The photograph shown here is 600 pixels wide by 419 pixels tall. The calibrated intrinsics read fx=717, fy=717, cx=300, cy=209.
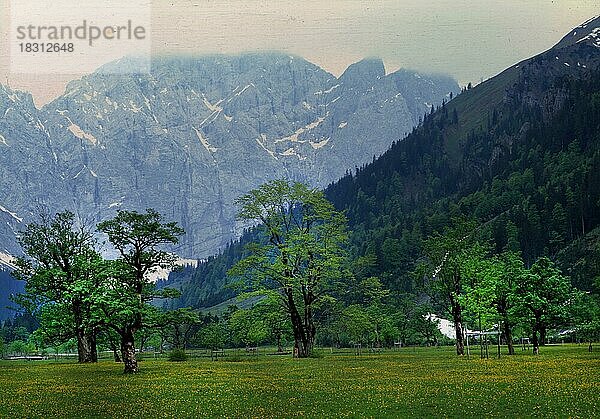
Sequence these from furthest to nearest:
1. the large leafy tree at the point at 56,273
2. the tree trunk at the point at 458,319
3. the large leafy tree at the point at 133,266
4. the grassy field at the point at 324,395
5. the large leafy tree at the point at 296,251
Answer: the large leafy tree at the point at 296,251, the tree trunk at the point at 458,319, the large leafy tree at the point at 56,273, the large leafy tree at the point at 133,266, the grassy field at the point at 324,395

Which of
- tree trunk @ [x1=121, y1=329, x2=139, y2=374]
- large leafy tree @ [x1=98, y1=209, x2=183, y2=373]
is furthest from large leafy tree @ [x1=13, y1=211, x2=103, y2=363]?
tree trunk @ [x1=121, y1=329, x2=139, y2=374]

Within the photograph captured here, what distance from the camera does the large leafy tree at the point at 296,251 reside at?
82938mm

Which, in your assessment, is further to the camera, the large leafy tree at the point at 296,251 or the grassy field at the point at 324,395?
the large leafy tree at the point at 296,251

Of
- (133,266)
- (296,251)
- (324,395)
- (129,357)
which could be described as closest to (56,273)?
(133,266)

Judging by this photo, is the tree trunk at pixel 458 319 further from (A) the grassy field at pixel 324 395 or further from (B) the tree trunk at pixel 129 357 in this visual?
(B) the tree trunk at pixel 129 357

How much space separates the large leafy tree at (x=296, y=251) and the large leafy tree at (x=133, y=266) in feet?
51.0

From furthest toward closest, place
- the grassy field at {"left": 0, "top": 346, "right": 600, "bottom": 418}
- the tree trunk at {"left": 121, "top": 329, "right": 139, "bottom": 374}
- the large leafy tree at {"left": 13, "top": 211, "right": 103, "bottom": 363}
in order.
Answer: the large leafy tree at {"left": 13, "top": 211, "right": 103, "bottom": 363}
the tree trunk at {"left": 121, "top": 329, "right": 139, "bottom": 374}
the grassy field at {"left": 0, "top": 346, "right": 600, "bottom": 418}

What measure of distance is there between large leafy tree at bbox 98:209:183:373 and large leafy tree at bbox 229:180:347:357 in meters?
15.5

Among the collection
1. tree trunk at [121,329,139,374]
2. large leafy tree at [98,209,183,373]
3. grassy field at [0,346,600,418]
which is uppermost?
large leafy tree at [98,209,183,373]

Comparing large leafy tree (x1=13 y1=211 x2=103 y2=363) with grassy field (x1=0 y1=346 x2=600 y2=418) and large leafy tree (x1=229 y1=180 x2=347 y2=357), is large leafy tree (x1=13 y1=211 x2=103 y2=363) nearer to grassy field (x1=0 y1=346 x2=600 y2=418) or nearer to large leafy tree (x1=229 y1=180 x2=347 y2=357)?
large leafy tree (x1=229 y1=180 x2=347 y2=357)

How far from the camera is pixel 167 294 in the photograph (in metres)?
68.4

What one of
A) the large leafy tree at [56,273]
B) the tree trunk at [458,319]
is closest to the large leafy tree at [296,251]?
the tree trunk at [458,319]

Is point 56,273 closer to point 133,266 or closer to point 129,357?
point 133,266

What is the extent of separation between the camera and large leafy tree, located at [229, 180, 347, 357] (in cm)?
8294
